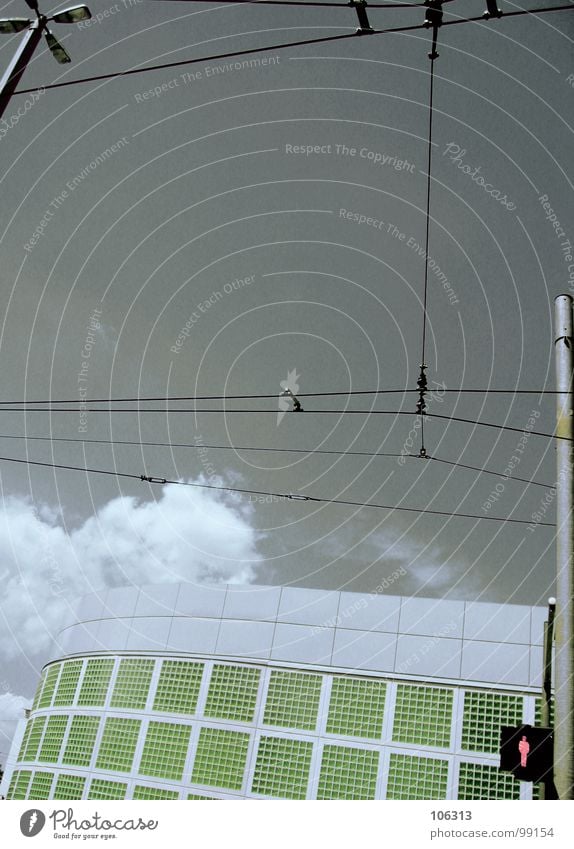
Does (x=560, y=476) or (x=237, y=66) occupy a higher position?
(x=237, y=66)

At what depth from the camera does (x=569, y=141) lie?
920 cm

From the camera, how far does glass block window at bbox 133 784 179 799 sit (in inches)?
637

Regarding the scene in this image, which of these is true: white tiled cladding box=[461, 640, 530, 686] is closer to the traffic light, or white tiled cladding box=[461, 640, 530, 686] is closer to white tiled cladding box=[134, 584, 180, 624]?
white tiled cladding box=[134, 584, 180, 624]

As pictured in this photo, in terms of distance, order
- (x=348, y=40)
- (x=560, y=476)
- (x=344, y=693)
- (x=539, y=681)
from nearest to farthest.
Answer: (x=560, y=476) → (x=348, y=40) → (x=539, y=681) → (x=344, y=693)

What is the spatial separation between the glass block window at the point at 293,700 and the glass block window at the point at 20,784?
8.63m

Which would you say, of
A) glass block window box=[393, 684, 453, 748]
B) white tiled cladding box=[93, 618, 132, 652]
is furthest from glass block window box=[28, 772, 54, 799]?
glass block window box=[393, 684, 453, 748]

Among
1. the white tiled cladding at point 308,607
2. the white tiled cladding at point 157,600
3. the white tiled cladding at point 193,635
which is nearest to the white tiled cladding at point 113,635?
the white tiled cladding at point 157,600

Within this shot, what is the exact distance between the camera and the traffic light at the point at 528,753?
15.9 feet

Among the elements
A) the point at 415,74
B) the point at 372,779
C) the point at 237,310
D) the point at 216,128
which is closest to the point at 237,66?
the point at 216,128

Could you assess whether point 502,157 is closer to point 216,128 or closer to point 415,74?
point 415,74

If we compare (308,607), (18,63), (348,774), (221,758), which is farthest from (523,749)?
(221,758)

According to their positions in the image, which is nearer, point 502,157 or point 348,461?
point 502,157

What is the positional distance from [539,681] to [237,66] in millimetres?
14810

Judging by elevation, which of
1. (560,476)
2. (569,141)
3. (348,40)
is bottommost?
(560,476)
